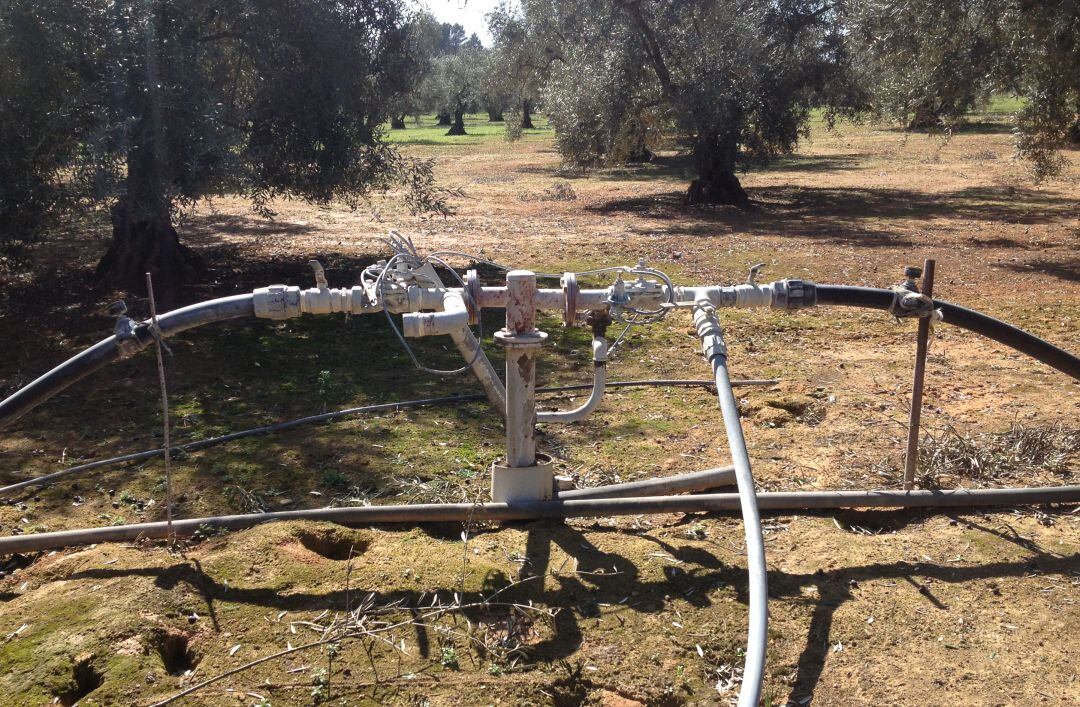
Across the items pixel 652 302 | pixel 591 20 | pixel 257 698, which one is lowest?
pixel 257 698

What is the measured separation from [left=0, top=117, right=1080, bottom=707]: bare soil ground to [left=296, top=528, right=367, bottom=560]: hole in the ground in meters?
0.01

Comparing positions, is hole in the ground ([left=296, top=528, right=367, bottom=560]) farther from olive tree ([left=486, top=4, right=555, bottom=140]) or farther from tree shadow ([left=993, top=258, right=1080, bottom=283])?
olive tree ([left=486, top=4, right=555, bottom=140])

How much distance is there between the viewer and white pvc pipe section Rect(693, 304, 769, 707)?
2.53m

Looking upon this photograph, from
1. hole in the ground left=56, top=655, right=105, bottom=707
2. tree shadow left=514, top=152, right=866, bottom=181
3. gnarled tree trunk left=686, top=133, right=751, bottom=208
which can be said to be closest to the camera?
hole in the ground left=56, top=655, right=105, bottom=707

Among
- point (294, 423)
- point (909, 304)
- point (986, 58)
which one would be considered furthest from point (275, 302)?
point (986, 58)

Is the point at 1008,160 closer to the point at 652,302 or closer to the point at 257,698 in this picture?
the point at 652,302

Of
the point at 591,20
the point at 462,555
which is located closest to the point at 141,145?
the point at 462,555

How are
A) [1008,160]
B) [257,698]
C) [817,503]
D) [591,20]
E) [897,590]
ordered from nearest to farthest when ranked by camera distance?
[257,698]
[897,590]
[817,503]
[591,20]
[1008,160]

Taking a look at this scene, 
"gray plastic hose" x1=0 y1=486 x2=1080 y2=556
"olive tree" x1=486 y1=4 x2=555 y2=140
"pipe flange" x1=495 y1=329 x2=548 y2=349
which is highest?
"olive tree" x1=486 y1=4 x2=555 y2=140

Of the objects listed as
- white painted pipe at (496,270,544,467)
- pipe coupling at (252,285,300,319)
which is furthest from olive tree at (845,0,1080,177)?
pipe coupling at (252,285,300,319)

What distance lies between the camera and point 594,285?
1041 centimetres

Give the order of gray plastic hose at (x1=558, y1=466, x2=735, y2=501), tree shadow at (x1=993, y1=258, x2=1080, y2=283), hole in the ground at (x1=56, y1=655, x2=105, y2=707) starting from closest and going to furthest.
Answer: hole in the ground at (x1=56, y1=655, x2=105, y2=707), gray plastic hose at (x1=558, y1=466, x2=735, y2=501), tree shadow at (x1=993, y1=258, x2=1080, y2=283)

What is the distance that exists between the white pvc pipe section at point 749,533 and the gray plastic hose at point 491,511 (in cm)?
78

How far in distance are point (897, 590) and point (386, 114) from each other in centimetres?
834
